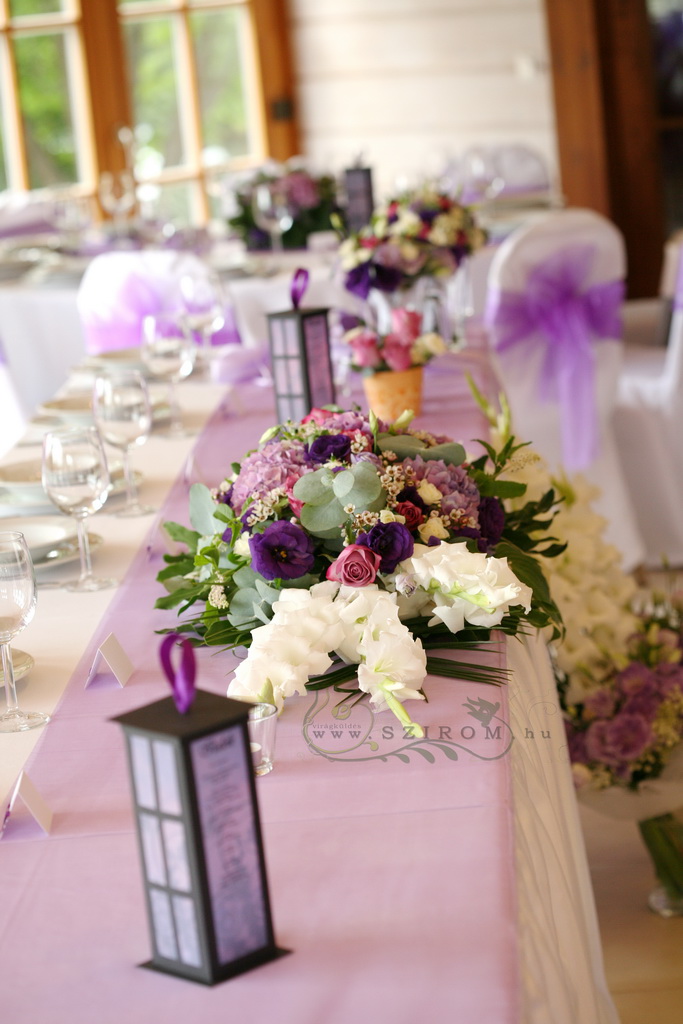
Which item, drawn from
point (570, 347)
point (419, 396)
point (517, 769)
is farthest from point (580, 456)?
point (517, 769)

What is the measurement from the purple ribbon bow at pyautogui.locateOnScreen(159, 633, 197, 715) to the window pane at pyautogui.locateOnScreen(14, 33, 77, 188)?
570 centimetres

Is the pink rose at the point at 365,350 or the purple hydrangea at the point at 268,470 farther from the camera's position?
the pink rose at the point at 365,350

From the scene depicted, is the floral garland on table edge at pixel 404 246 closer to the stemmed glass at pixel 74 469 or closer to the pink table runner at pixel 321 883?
the stemmed glass at pixel 74 469

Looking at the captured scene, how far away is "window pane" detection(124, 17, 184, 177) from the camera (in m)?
6.23

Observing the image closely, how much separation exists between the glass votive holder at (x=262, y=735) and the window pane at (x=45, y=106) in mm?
5497

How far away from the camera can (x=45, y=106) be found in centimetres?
596

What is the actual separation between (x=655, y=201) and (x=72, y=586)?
16.3 feet

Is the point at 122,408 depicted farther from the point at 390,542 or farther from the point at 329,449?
the point at 390,542

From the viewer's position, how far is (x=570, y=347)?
134 inches

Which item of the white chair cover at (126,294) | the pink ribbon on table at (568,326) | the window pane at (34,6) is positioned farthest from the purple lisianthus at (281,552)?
the window pane at (34,6)

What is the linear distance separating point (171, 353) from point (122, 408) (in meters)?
0.42

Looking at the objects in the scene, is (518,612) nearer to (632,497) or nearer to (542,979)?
(542,979)

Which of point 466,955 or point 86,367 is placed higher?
point 86,367

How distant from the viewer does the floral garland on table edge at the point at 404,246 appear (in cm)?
257
